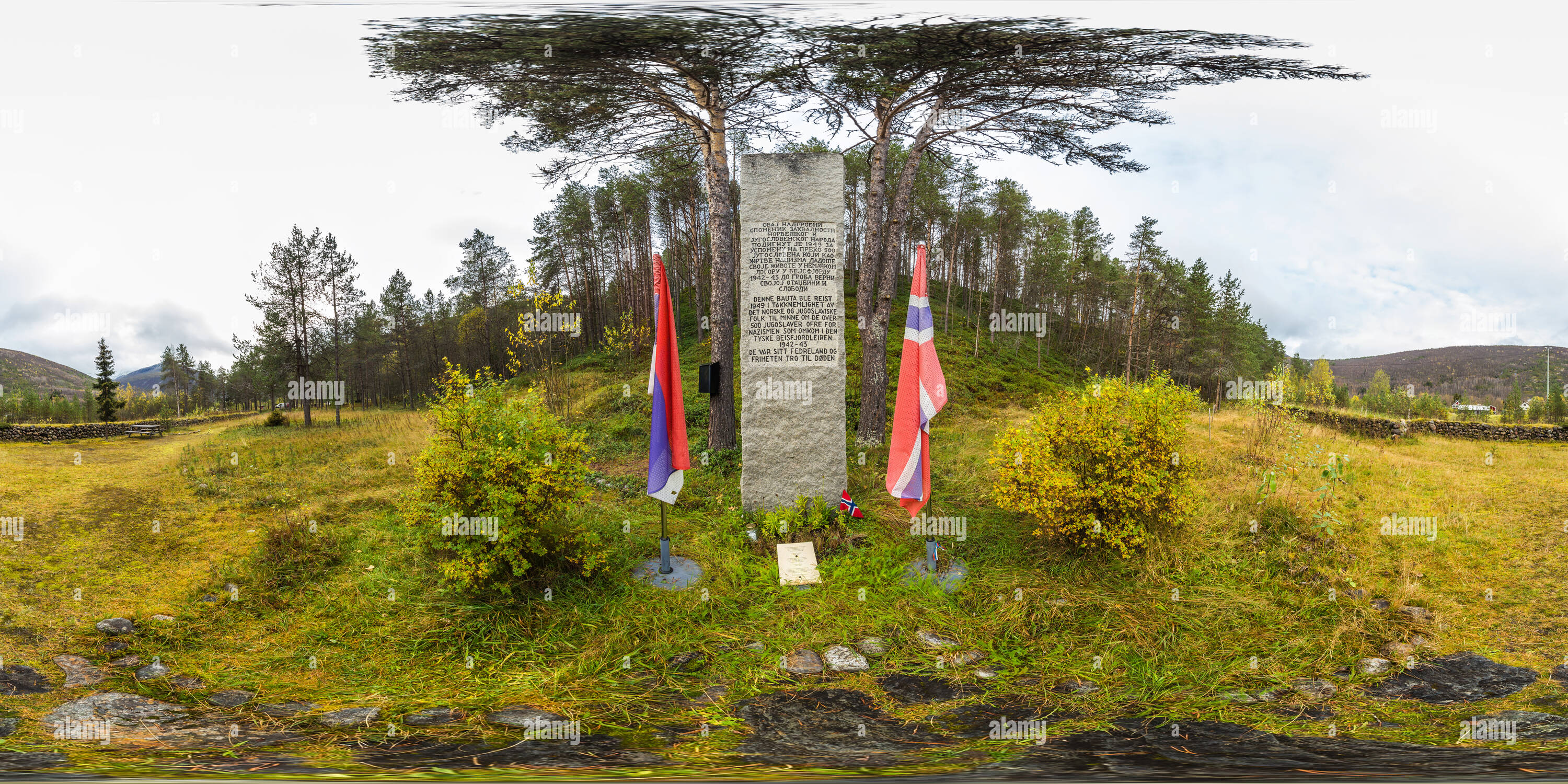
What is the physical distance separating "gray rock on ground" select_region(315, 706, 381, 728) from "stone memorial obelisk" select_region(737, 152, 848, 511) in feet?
14.7

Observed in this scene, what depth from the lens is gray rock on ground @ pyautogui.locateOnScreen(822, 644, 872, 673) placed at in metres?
5.17

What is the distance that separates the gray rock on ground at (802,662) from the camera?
5.13 m

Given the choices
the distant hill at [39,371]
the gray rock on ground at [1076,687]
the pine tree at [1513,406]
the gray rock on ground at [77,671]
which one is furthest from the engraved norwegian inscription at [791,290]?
the distant hill at [39,371]

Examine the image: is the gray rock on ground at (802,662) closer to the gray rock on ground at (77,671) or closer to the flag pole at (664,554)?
the flag pole at (664,554)

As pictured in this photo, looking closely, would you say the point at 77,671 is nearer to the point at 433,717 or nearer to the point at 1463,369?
the point at 433,717

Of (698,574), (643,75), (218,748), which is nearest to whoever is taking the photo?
(218,748)

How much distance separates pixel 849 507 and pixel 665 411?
2643 mm

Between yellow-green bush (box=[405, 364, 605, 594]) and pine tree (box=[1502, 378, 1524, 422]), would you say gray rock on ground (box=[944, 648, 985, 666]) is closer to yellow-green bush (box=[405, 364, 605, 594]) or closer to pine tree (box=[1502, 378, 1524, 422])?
yellow-green bush (box=[405, 364, 605, 594])

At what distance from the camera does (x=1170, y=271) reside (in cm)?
2189

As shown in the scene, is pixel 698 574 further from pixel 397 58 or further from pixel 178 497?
pixel 397 58

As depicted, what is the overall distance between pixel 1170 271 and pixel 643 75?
20157 mm

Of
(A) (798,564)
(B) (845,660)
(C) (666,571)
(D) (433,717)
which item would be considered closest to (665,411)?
(C) (666,571)

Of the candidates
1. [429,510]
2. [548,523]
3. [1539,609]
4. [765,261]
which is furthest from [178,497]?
[1539,609]

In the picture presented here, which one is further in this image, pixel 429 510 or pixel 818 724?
pixel 429 510
